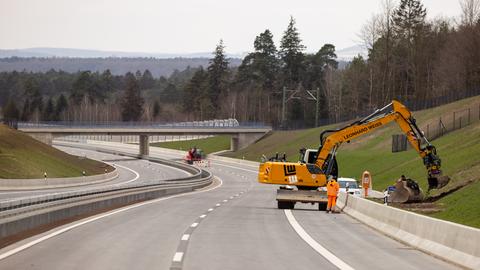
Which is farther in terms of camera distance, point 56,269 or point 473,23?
point 473,23

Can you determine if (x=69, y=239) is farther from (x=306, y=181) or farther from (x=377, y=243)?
(x=306, y=181)

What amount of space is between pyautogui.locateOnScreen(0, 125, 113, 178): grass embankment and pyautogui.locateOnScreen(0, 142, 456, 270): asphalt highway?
151 feet

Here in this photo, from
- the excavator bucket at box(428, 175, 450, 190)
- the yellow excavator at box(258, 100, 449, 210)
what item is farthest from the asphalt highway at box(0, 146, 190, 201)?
the excavator bucket at box(428, 175, 450, 190)

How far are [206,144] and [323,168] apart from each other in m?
136

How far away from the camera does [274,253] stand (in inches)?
731

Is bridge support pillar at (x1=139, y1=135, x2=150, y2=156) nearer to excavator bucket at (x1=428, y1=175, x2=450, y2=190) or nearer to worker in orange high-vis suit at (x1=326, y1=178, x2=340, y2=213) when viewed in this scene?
excavator bucket at (x1=428, y1=175, x2=450, y2=190)

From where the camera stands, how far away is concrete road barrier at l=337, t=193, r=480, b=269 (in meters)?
16.2

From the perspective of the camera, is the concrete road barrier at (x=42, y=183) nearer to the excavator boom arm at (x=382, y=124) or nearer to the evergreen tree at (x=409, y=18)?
the excavator boom arm at (x=382, y=124)

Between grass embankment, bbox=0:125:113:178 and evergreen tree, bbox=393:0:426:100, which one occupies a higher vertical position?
evergreen tree, bbox=393:0:426:100

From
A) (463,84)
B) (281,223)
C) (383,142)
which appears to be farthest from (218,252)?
(463,84)

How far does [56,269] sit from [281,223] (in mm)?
15198

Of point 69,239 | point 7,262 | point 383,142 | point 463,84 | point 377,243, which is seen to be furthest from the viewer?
point 463,84

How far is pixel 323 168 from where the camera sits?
136ft

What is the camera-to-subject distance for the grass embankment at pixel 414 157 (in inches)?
1372
